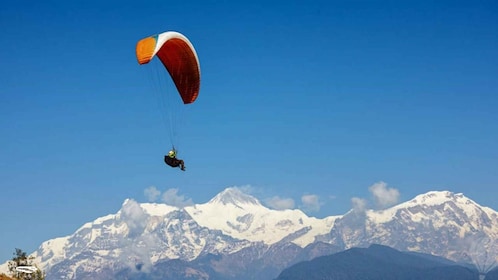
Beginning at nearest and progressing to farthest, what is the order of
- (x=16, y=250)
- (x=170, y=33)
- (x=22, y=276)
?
(x=170, y=33) < (x=22, y=276) < (x=16, y=250)

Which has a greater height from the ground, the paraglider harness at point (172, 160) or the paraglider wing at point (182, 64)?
the paraglider wing at point (182, 64)

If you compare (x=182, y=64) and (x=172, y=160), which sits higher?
(x=182, y=64)

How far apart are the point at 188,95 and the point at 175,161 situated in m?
10.4

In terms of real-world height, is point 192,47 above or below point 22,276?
above

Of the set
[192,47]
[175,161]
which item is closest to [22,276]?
[175,161]

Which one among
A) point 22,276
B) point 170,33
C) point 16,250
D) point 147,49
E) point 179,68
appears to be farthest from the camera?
point 16,250

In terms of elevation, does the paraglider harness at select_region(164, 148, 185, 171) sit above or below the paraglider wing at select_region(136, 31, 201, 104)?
below

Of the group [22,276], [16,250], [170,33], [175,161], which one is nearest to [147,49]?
[170,33]

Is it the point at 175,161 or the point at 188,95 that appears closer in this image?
the point at 175,161

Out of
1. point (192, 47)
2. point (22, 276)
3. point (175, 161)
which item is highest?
point (192, 47)

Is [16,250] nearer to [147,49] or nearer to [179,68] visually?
[179,68]

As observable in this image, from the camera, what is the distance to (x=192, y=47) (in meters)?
87.6

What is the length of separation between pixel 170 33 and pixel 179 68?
9.01 metres

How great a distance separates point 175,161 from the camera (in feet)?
278
